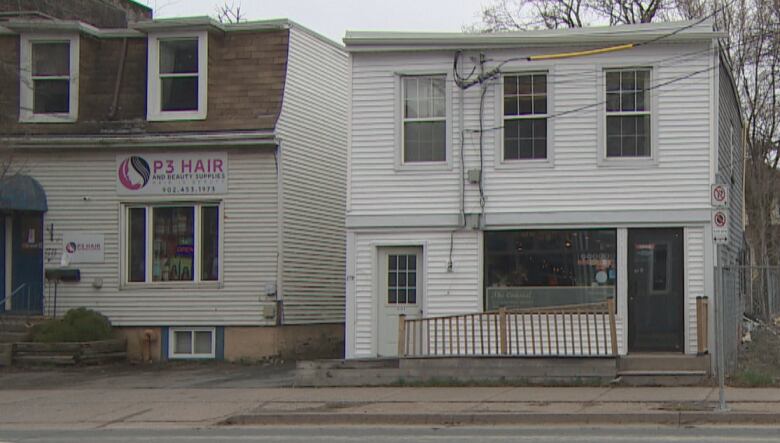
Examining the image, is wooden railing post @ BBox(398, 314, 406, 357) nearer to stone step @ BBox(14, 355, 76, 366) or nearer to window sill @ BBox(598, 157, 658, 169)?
window sill @ BBox(598, 157, 658, 169)

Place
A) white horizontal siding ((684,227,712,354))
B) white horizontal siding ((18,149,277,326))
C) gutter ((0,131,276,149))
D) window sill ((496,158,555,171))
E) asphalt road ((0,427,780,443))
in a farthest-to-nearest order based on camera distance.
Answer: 1. white horizontal siding ((18,149,277,326))
2. gutter ((0,131,276,149))
3. window sill ((496,158,555,171))
4. white horizontal siding ((684,227,712,354))
5. asphalt road ((0,427,780,443))

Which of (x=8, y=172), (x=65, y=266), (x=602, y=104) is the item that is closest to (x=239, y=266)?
(x=65, y=266)

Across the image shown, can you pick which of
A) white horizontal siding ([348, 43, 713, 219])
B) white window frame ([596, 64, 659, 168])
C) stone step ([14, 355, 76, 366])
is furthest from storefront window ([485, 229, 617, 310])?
stone step ([14, 355, 76, 366])

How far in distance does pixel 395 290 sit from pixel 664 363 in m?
5.10

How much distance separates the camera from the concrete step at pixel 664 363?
17.4 meters

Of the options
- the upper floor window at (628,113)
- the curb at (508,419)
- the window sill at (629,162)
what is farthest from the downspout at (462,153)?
the curb at (508,419)

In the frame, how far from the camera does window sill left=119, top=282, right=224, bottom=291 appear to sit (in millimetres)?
22734

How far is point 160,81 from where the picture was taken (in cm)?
2328

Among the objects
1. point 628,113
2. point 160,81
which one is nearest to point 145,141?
point 160,81

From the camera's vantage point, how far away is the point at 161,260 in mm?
23219

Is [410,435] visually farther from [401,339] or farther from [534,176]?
[534,176]

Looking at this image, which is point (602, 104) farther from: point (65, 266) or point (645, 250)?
point (65, 266)

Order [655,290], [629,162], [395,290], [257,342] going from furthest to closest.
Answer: [257,342], [395,290], [629,162], [655,290]

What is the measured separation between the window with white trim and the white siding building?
4.66 m
